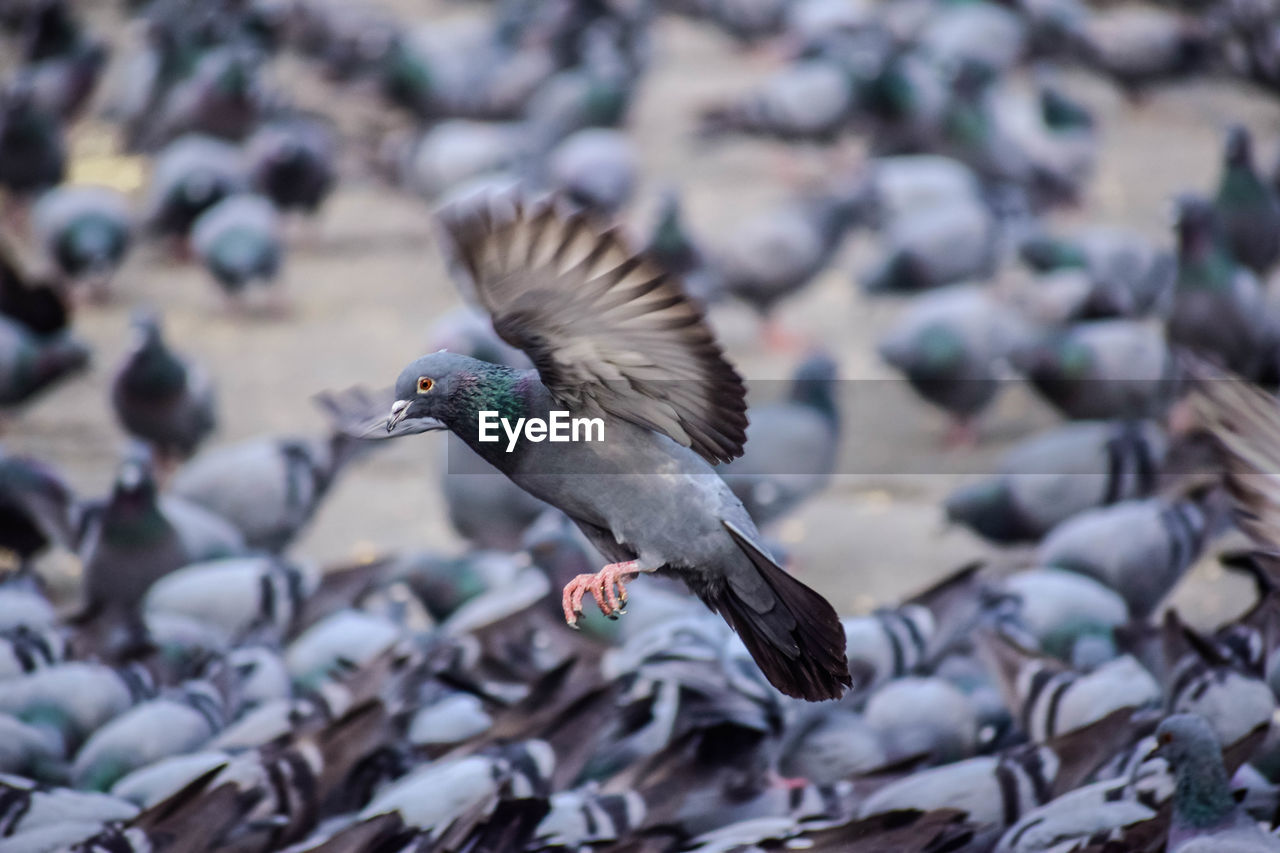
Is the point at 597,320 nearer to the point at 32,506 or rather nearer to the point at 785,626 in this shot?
the point at 785,626

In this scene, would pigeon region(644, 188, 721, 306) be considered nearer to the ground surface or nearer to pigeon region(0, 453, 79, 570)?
the ground surface

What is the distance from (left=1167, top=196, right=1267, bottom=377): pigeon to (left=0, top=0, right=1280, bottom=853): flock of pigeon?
0.01 metres

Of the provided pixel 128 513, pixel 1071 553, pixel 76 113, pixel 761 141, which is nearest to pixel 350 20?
pixel 76 113

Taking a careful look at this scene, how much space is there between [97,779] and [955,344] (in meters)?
3.43

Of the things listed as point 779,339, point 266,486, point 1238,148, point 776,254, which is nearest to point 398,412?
point 266,486

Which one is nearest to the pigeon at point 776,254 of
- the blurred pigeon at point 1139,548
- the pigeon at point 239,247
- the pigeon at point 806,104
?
the pigeon at point 806,104

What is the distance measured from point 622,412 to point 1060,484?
120 inches

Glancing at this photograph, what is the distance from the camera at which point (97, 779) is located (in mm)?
3549

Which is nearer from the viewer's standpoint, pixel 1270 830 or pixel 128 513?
pixel 1270 830

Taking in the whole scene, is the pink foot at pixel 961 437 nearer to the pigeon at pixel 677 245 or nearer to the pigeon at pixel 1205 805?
the pigeon at pixel 677 245

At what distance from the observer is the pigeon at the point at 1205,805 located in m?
2.88

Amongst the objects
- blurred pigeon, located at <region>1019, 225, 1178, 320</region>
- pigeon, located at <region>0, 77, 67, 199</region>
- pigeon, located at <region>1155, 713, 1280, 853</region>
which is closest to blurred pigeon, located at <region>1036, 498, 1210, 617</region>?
pigeon, located at <region>1155, 713, 1280, 853</region>

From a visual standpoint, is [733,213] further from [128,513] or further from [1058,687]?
[1058,687]

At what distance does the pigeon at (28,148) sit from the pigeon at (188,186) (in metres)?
0.54
